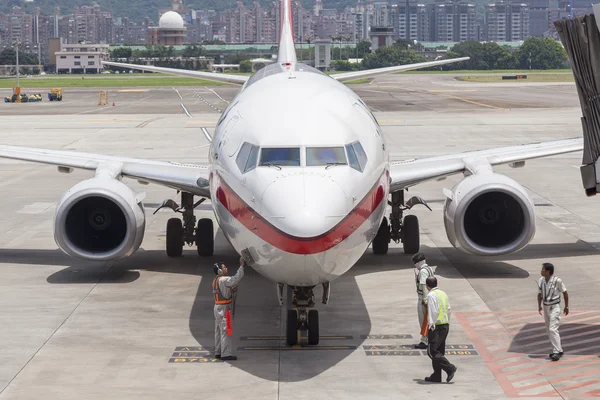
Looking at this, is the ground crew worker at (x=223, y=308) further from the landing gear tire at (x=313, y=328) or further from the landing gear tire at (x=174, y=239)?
the landing gear tire at (x=174, y=239)

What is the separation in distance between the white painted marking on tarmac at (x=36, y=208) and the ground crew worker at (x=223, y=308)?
15.8 m

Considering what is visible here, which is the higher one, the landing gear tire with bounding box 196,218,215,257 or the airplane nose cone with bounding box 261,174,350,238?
the airplane nose cone with bounding box 261,174,350,238

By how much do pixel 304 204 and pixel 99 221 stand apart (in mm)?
8812

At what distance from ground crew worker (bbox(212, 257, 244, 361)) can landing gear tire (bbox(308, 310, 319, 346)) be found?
1248 millimetres

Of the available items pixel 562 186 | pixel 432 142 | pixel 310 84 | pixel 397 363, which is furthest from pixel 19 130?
pixel 397 363

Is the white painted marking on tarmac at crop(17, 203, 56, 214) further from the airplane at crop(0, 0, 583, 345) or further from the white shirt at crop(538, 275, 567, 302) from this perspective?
the white shirt at crop(538, 275, 567, 302)

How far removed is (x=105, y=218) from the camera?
2192 cm

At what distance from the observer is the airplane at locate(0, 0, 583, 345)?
14.6m

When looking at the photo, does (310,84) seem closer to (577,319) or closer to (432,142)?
(577,319)

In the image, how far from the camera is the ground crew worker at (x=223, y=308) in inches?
606

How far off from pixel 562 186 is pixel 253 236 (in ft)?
72.8

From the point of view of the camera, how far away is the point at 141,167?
22578mm

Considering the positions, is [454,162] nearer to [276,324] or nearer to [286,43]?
[286,43]

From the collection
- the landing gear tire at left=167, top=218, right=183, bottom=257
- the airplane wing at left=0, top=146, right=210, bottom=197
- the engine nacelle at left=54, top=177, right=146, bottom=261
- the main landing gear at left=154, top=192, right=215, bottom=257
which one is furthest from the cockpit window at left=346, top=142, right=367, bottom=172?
the landing gear tire at left=167, top=218, right=183, bottom=257
